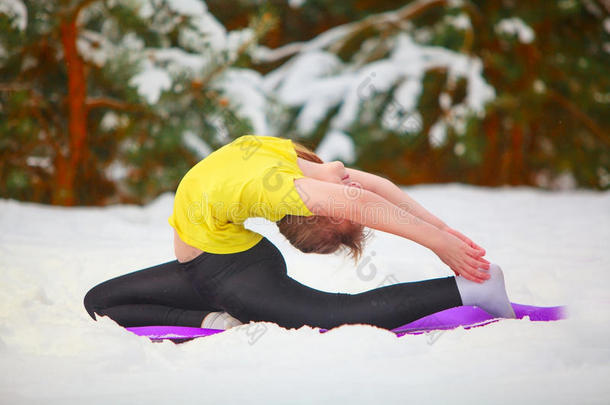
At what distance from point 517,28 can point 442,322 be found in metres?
3.14

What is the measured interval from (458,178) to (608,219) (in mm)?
2768

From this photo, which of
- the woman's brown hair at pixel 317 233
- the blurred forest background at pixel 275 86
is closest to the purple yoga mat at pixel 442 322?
the woman's brown hair at pixel 317 233

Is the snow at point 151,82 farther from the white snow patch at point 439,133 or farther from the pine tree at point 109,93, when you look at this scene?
the white snow patch at point 439,133

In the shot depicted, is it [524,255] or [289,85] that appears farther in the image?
[289,85]

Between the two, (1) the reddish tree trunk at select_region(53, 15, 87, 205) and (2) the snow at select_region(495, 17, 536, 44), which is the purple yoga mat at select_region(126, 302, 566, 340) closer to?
(1) the reddish tree trunk at select_region(53, 15, 87, 205)

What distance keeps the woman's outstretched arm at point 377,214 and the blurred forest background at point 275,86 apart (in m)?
1.69

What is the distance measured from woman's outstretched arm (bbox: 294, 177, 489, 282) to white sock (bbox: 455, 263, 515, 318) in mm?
50

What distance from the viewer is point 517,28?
4016mm

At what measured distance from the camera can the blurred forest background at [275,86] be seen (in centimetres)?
332

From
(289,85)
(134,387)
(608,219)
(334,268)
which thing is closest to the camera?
(134,387)

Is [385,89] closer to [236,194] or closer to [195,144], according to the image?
[195,144]

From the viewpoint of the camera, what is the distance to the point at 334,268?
2.02 meters

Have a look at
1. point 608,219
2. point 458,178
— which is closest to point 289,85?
point 608,219

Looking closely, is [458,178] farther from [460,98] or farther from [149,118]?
[149,118]
